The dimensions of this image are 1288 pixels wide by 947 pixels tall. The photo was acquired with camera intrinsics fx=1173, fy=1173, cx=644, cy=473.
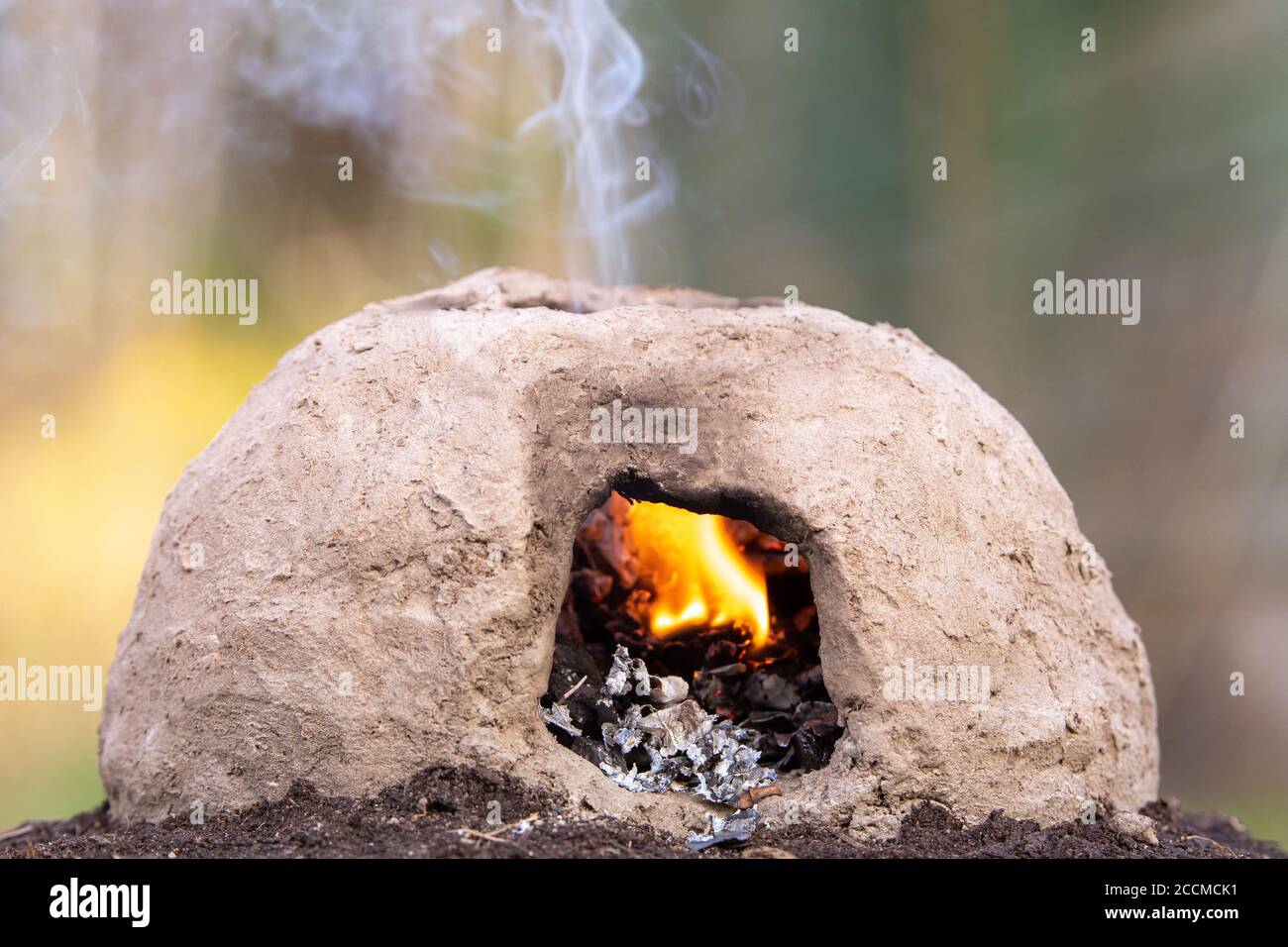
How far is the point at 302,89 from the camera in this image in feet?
23.5

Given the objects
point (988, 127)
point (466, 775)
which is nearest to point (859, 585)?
point (466, 775)

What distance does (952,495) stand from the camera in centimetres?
391

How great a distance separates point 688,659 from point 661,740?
0.74m

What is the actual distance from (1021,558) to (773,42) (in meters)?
5.39
